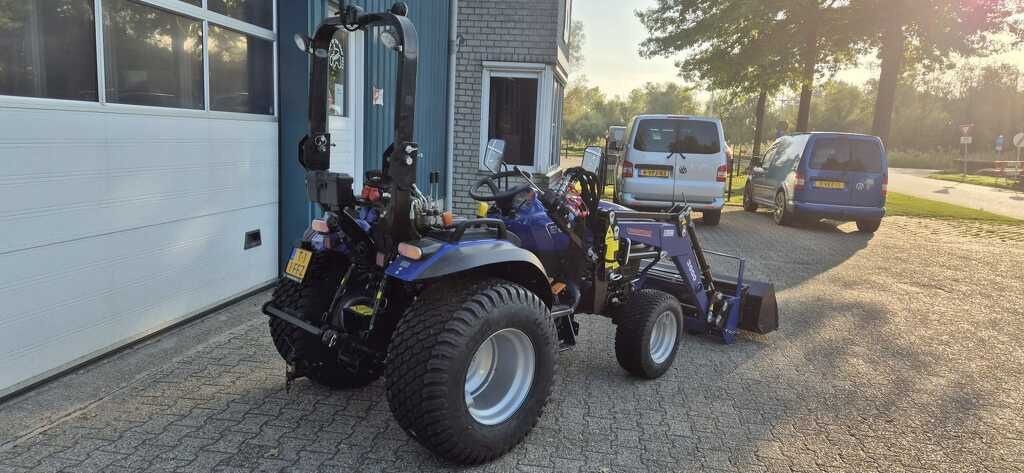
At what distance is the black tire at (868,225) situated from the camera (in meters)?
12.5

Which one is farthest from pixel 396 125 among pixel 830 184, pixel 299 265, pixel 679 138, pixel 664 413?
pixel 830 184

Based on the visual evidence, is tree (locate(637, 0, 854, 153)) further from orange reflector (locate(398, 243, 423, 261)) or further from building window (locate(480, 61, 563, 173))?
orange reflector (locate(398, 243, 423, 261))

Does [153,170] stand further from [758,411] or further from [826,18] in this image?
[826,18]

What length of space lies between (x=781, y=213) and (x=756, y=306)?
27.9 ft

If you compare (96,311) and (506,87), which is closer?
(96,311)

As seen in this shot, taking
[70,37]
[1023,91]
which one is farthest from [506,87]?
[1023,91]

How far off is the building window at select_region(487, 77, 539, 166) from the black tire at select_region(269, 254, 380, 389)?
749 cm

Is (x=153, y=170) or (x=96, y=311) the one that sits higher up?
(x=153, y=170)

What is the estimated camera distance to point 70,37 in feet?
13.1

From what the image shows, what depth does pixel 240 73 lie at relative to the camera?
5633mm

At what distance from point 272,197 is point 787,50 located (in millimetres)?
17700

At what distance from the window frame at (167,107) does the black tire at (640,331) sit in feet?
11.2

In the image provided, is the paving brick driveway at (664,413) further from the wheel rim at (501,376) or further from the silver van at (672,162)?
the silver van at (672,162)

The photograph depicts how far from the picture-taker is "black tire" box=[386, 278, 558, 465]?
2.91 m
